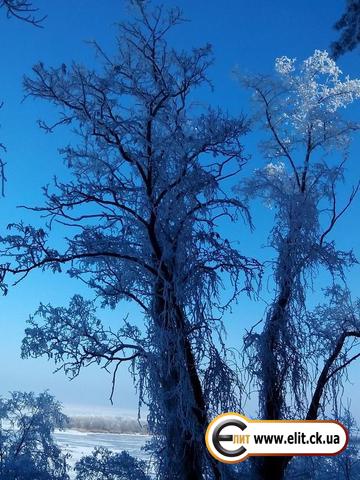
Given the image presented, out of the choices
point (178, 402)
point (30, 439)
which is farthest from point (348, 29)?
point (30, 439)

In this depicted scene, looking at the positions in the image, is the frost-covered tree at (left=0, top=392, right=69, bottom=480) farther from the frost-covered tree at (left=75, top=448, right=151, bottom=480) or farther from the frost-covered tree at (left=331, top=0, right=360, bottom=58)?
the frost-covered tree at (left=331, top=0, right=360, bottom=58)

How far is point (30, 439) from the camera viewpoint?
52.6ft

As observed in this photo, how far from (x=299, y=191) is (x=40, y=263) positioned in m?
4.86

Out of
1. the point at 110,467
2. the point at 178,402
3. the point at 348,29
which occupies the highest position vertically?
the point at 348,29

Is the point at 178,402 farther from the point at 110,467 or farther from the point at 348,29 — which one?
the point at 110,467

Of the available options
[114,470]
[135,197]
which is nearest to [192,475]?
[135,197]

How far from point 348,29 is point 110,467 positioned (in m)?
11.2

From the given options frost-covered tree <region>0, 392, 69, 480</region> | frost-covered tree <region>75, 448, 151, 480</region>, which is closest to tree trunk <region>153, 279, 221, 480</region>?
frost-covered tree <region>75, 448, 151, 480</region>

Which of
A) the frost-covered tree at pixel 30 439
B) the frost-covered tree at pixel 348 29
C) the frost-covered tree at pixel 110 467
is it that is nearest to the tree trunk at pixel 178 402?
the frost-covered tree at pixel 348 29

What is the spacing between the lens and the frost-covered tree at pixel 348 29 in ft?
22.5

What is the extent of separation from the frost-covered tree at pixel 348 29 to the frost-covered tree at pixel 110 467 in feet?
30.0

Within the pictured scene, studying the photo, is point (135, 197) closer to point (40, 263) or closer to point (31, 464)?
point (40, 263)

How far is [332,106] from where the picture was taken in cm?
1020

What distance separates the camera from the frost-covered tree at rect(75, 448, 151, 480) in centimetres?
1200
